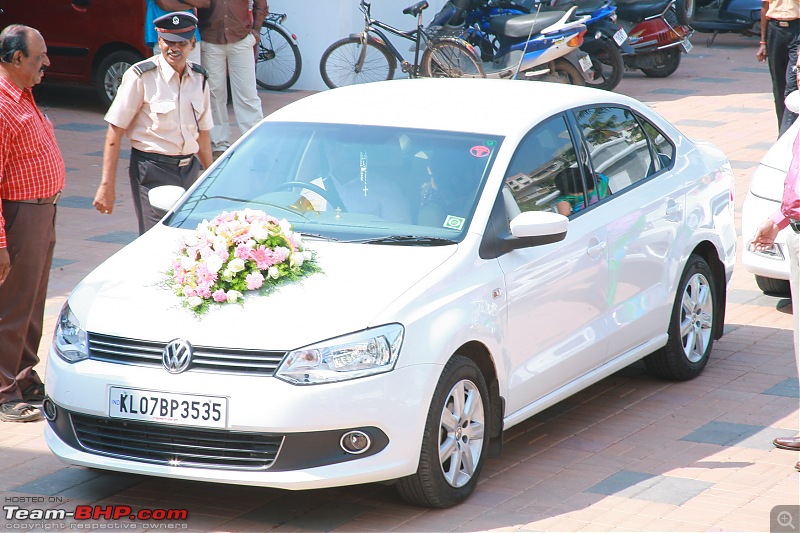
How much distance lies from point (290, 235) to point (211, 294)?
1.56 ft

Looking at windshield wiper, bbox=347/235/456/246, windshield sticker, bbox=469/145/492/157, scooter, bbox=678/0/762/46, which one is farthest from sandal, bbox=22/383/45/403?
scooter, bbox=678/0/762/46

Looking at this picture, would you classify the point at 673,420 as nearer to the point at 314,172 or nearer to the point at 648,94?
the point at 314,172

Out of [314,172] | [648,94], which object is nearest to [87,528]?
[314,172]

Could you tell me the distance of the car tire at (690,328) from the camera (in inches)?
281

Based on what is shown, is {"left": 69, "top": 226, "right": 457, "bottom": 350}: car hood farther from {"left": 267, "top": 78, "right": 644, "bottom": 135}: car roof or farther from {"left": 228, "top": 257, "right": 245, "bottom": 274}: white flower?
{"left": 267, "top": 78, "right": 644, "bottom": 135}: car roof

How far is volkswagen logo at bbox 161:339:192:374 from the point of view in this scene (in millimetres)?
4934

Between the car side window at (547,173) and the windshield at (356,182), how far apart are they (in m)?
0.17

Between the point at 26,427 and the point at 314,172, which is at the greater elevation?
Answer: the point at 314,172

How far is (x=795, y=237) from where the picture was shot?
227 inches

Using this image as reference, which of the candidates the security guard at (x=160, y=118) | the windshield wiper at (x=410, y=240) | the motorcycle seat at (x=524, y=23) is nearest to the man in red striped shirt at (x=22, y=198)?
the security guard at (x=160, y=118)

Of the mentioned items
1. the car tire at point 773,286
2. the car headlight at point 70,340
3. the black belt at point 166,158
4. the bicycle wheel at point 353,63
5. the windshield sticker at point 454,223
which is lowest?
the bicycle wheel at point 353,63

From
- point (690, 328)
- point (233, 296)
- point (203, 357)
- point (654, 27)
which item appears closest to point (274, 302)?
point (233, 296)

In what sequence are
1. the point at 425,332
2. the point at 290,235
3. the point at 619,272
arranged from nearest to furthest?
the point at 425,332 → the point at 290,235 → the point at 619,272

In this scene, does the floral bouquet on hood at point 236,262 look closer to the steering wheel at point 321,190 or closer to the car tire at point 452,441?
the steering wheel at point 321,190
